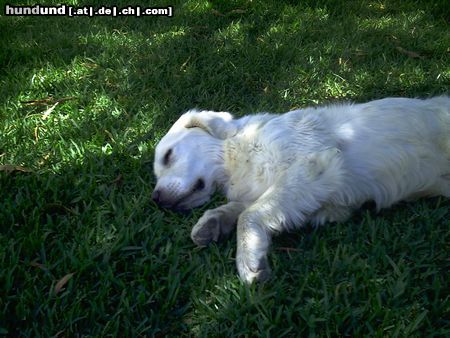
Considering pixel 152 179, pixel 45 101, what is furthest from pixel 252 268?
pixel 45 101

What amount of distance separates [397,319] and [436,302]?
240mm

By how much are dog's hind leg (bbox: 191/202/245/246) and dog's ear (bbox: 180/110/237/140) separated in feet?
2.11

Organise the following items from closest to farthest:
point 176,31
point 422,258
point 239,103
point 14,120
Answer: point 422,258 < point 14,120 < point 239,103 < point 176,31

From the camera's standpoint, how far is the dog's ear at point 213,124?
3.99 m

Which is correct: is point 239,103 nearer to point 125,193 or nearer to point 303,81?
point 303,81

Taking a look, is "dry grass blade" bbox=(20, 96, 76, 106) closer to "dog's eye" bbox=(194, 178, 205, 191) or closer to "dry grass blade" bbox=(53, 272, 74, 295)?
"dog's eye" bbox=(194, 178, 205, 191)

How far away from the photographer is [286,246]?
128 inches

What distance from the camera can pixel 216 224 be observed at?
3.31 meters

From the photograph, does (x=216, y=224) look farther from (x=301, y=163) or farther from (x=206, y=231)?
(x=301, y=163)

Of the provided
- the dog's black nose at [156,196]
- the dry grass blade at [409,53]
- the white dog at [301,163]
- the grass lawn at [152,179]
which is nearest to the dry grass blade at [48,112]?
the grass lawn at [152,179]

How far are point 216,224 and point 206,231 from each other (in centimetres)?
9

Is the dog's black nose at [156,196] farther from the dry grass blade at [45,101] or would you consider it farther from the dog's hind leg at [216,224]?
the dry grass blade at [45,101]

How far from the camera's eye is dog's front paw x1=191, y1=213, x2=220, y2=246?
3225 millimetres

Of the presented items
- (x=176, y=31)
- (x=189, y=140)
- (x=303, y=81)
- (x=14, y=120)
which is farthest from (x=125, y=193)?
(x=176, y=31)
